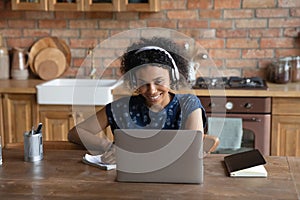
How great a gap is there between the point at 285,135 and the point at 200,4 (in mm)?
1253

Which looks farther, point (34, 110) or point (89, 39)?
point (89, 39)

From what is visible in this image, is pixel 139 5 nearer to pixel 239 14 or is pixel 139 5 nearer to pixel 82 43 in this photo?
pixel 82 43

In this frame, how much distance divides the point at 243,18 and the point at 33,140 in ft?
7.86

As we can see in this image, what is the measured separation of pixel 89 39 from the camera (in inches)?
156

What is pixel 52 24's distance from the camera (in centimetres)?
Result: 399

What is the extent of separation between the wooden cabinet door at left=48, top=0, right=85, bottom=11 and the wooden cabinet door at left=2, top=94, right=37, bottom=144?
725mm

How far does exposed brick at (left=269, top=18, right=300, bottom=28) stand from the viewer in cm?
369

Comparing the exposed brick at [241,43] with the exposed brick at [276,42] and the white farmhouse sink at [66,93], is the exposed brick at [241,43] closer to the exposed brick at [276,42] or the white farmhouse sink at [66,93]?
the exposed brick at [276,42]

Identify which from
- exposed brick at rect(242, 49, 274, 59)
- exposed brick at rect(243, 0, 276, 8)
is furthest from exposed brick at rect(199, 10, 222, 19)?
exposed brick at rect(242, 49, 274, 59)

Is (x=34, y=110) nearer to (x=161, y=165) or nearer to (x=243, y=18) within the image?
(x=243, y=18)

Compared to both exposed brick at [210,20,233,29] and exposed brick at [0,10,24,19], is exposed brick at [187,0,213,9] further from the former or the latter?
exposed brick at [0,10,24,19]

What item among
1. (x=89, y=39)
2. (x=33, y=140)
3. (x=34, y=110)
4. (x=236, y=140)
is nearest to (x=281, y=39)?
(x=236, y=140)

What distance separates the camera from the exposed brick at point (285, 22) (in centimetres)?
369

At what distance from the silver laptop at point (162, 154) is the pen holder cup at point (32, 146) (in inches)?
16.8
